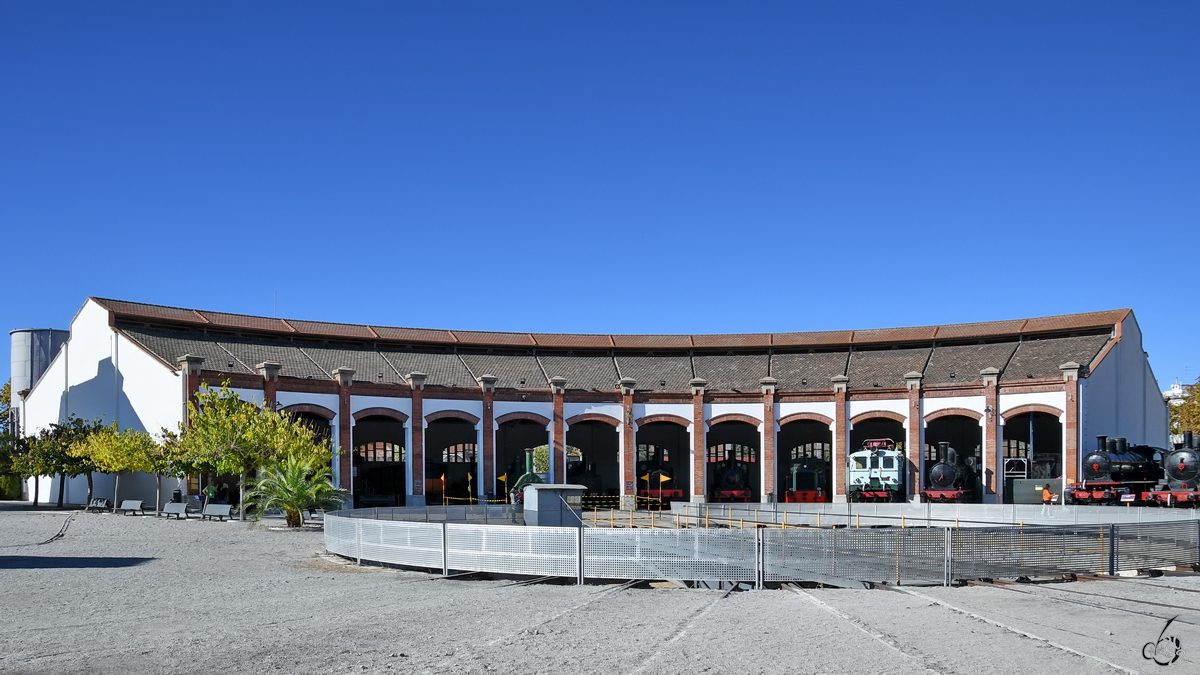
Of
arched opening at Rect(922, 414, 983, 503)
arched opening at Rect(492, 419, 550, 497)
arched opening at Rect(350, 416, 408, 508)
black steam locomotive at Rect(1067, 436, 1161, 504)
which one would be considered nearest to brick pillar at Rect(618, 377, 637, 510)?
arched opening at Rect(492, 419, 550, 497)

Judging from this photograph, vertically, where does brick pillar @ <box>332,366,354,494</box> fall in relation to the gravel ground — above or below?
above

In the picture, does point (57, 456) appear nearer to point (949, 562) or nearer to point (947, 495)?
point (949, 562)

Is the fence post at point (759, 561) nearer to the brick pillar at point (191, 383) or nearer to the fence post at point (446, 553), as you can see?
the fence post at point (446, 553)

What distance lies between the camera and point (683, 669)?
34.4ft

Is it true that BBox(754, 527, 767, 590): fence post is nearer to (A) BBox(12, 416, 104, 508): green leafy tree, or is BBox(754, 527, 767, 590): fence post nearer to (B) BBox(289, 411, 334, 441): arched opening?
(B) BBox(289, 411, 334, 441): arched opening

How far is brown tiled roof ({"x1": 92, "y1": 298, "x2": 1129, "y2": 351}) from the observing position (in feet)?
146

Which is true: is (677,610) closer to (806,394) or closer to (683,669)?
(683,669)

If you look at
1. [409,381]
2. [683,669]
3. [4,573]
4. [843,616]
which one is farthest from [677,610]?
[409,381]

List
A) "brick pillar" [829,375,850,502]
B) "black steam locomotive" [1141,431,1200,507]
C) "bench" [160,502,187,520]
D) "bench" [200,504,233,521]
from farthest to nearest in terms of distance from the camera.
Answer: "brick pillar" [829,375,850,502]
"black steam locomotive" [1141,431,1200,507]
"bench" [160,502,187,520]
"bench" [200,504,233,521]

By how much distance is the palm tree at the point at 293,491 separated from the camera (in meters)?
28.8

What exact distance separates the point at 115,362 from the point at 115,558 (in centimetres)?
2433

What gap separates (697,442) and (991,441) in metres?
13.4

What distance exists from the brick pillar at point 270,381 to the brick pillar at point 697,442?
64.1 ft

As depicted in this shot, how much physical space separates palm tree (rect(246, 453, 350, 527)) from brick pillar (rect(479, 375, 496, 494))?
15.0 metres
